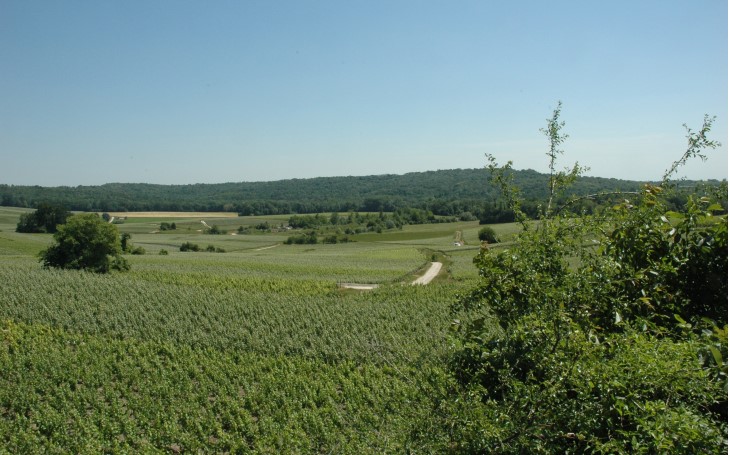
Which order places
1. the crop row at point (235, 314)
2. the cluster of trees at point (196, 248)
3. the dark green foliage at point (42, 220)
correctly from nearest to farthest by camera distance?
1. the crop row at point (235, 314)
2. the cluster of trees at point (196, 248)
3. the dark green foliage at point (42, 220)

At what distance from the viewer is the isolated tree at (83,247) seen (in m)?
39.2

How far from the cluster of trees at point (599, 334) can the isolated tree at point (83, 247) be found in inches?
1560

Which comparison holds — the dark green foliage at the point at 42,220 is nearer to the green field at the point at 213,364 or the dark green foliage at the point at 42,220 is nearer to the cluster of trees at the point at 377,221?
the cluster of trees at the point at 377,221

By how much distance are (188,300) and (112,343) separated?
293 inches

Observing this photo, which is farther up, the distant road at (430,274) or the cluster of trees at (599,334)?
the cluster of trees at (599,334)

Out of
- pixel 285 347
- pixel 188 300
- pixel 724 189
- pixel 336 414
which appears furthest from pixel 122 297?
pixel 724 189

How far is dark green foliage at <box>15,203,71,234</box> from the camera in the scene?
86.2m

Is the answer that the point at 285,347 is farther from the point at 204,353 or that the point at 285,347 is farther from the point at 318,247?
the point at 318,247

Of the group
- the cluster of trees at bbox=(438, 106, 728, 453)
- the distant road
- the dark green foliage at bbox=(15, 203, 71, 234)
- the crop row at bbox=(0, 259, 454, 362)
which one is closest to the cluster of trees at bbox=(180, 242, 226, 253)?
the dark green foliage at bbox=(15, 203, 71, 234)

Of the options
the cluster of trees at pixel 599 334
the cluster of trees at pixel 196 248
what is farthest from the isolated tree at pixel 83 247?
the cluster of trees at pixel 599 334

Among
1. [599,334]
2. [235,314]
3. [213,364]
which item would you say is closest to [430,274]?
[235,314]

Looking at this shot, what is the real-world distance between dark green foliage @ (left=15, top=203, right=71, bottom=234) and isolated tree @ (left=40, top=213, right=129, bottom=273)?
53107 millimetres

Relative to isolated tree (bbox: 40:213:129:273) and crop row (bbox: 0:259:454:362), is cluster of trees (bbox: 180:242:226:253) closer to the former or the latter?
isolated tree (bbox: 40:213:129:273)

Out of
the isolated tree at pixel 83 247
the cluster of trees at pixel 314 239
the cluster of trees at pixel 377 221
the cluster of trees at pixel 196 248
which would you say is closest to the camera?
the isolated tree at pixel 83 247
